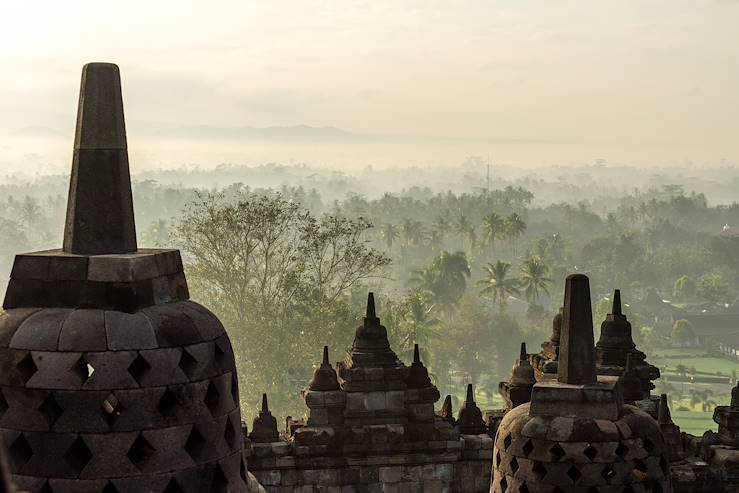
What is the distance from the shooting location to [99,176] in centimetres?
639

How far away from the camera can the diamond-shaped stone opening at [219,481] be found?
6.13m

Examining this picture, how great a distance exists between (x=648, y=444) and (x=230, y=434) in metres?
4.16

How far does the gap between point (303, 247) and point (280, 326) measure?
4122mm

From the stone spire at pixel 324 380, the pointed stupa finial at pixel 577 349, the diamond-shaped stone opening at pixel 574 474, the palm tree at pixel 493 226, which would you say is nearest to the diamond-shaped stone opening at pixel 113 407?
the diamond-shaped stone opening at pixel 574 474

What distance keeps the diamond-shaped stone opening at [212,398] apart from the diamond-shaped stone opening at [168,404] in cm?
23

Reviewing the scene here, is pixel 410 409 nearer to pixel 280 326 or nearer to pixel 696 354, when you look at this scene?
pixel 280 326

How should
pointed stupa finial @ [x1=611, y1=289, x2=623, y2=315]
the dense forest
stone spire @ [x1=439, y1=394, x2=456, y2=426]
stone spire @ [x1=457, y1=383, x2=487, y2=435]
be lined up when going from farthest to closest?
the dense forest < stone spire @ [x1=439, y1=394, x2=456, y2=426] < stone spire @ [x1=457, y1=383, x2=487, y2=435] < pointed stupa finial @ [x1=611, y1=289, x2=623, y2=315]

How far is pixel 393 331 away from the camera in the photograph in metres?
55.0

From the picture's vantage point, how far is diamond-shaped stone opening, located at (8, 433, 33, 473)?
19.1ft

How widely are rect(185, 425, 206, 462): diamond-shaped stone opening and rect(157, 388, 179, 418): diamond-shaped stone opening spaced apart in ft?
0.60

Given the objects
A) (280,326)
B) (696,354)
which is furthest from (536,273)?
(280,326)

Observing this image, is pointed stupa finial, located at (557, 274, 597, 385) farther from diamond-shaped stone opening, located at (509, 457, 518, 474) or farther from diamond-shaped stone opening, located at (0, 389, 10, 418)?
diamond-shaped stone opening, located at (0, 389, 10, 418)

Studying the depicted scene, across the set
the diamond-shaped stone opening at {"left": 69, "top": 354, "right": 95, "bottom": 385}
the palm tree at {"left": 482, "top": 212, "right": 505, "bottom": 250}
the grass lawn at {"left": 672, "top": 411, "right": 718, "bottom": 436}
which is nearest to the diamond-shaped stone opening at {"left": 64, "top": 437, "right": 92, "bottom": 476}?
the diamond-shaped stone opening at {"left": 69, "top": 354, "right": 95, "bottom": 385}

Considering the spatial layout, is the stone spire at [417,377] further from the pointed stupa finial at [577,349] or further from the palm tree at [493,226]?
the palm tree at [493,226]
